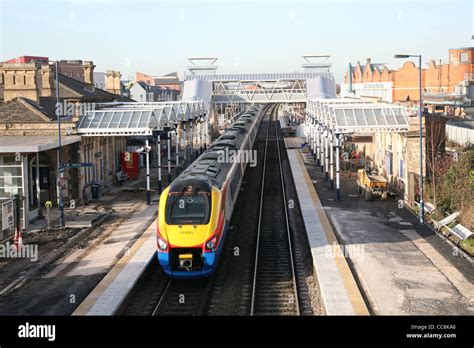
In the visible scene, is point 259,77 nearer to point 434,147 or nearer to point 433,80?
point 433,80

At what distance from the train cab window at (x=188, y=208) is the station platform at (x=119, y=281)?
2250mm

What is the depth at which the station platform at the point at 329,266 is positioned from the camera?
1491cm

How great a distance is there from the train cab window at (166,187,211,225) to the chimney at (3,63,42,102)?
20.5 m

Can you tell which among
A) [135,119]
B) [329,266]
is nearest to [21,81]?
[135,119]

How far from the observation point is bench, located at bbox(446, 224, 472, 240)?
21098 mm

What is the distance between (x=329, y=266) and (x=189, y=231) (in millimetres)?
4847

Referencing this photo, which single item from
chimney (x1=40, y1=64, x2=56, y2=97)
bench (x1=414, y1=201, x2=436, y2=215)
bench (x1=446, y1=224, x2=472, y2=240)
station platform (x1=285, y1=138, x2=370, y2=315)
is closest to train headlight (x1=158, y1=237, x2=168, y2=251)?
station platform (x1=285, y1=138, x2=370, y2=315)

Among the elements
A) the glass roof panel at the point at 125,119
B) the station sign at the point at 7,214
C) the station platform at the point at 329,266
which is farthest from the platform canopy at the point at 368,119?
the station sign at the point at 7,214
